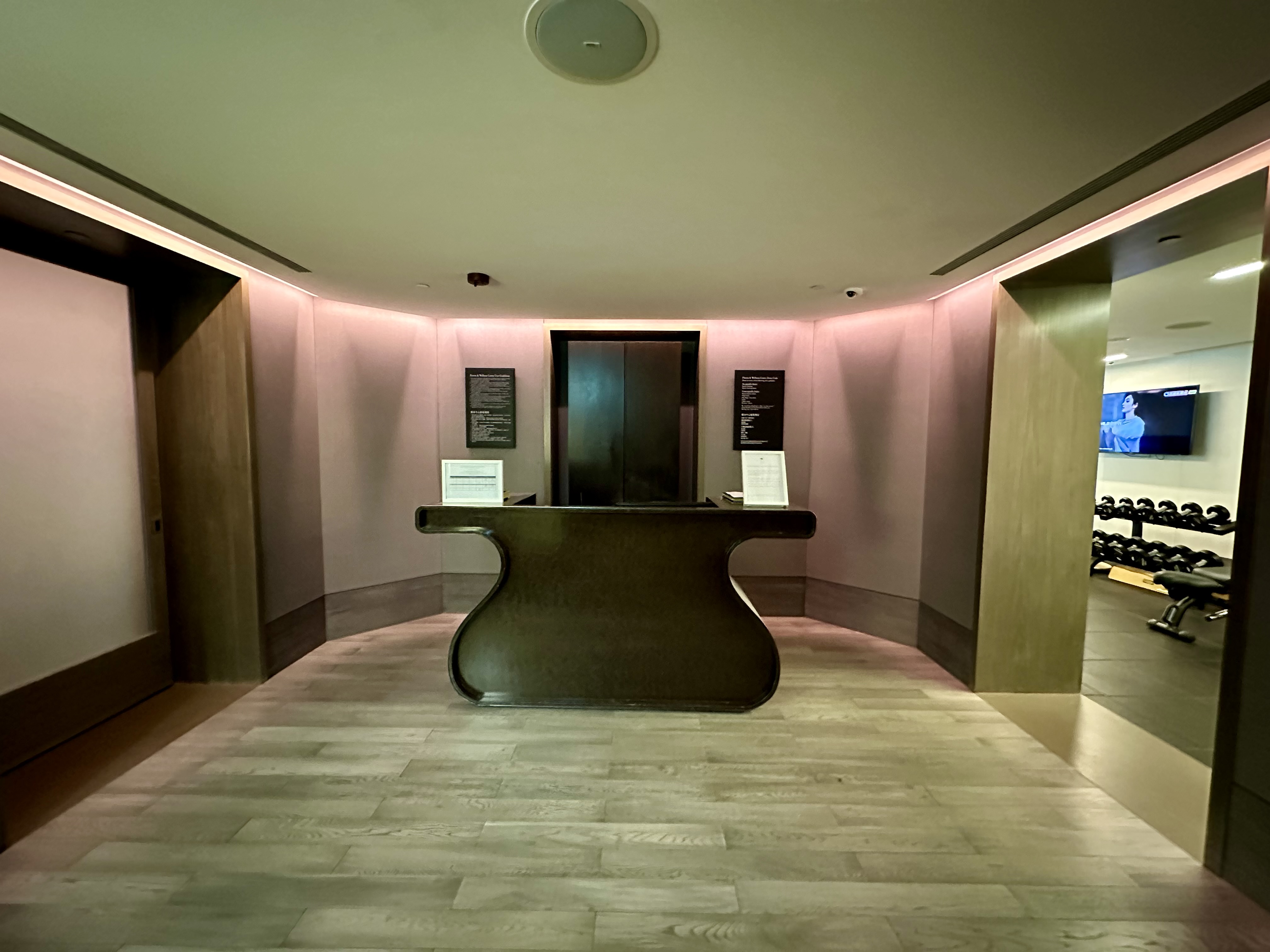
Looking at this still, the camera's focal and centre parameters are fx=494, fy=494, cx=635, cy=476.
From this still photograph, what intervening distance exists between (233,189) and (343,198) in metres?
0.43

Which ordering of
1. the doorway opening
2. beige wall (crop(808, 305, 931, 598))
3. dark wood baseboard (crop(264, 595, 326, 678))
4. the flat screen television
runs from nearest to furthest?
dark wood baseboard (crop(264, 595, 326, 678))
beige wall (crop(808, 305, 931, 598))
the doorway opening
the flat screen television

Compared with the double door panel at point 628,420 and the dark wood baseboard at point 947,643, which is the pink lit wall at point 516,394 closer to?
the double door panel at point 628,420

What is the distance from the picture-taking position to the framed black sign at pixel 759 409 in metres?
4.40

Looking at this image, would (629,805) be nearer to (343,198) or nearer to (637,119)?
(637,119)

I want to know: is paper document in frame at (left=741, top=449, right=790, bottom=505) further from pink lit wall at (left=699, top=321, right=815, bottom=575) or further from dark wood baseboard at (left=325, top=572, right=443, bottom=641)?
dark wood baseboard at (left=325, top=572, right=443, bottom=641)

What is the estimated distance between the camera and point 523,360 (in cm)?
444

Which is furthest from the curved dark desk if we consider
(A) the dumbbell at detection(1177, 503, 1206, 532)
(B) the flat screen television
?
(A) the dumbbell at detection(1177, 503, 1206, 532)

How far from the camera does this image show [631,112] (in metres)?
1.54

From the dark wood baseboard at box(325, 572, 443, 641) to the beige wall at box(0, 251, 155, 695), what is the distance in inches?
43.9

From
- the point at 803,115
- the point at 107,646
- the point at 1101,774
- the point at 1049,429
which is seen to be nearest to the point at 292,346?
the point at 107,646

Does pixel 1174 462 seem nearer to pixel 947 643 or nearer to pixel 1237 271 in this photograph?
pixel 1237 271

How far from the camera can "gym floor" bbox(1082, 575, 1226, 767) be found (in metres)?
2.86

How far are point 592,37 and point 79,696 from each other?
13.0 feet

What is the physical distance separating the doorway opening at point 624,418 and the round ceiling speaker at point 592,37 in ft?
10.8
